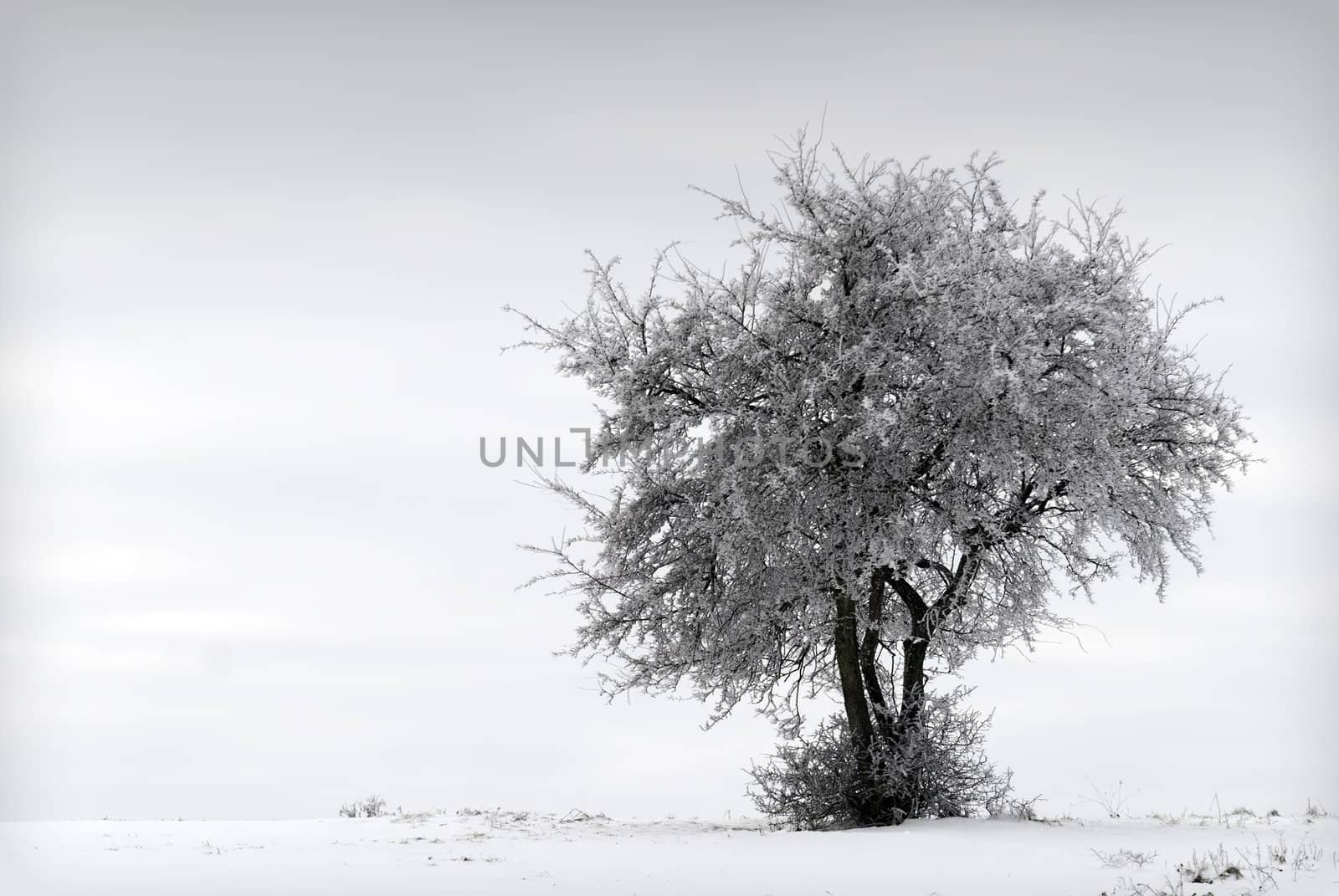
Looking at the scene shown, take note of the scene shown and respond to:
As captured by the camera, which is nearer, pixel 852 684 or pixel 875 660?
pixel 852 684

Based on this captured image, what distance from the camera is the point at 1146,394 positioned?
49.7 feet

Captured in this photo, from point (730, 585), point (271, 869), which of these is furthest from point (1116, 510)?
point (271, 869)

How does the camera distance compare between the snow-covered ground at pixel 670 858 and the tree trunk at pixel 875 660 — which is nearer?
the snow-covered ground at pixel 670 858

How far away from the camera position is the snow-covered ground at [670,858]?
33.7ft

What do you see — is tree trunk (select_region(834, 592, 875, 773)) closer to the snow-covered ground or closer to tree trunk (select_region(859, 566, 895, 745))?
tree trunk (select_region(859, 566, 895, 745))

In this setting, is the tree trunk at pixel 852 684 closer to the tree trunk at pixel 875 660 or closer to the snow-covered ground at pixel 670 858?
the tree trunk at pixel 875 660

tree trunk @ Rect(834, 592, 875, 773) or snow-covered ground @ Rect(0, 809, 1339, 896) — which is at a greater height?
tree trunk @ Rect(834, 592, 875, 773)

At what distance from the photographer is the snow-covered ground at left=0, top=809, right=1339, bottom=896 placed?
10.3 metres

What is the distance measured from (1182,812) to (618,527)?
318 inches

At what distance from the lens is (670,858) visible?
11742 millimetres

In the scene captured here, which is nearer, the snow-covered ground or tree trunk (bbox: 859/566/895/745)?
the snow-covered ground

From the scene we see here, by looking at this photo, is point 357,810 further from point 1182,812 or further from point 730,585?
point 1182,812

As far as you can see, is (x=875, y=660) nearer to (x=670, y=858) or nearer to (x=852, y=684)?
(x=852, y=684)

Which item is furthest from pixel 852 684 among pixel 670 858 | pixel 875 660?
pixel 670 858
